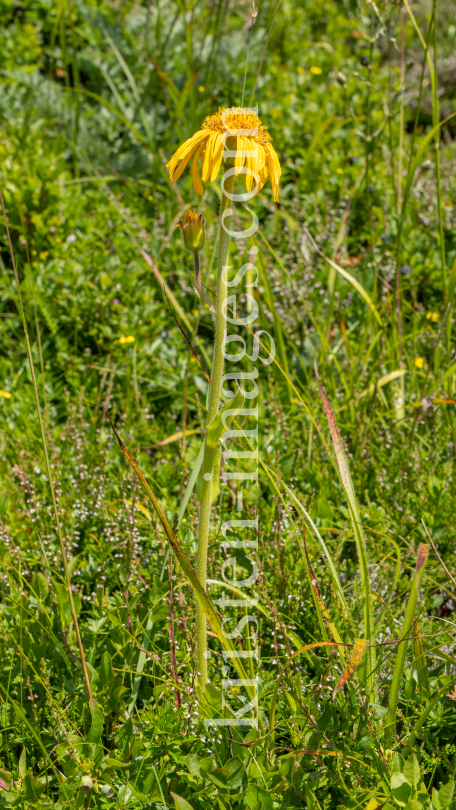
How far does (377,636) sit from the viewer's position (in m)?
Answer: 1.64

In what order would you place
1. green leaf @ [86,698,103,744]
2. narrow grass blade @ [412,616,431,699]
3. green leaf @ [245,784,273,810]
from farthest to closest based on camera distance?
1. narrow grass blade @ [412,616,431,699]
2. green leaf @ [86,698,103,744]
3. green leaf @ [245,784,273,810]

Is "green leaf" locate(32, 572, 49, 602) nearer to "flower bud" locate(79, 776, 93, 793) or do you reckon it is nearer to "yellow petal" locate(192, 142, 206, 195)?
"flower bud" locate(79, 776, 93, 793)

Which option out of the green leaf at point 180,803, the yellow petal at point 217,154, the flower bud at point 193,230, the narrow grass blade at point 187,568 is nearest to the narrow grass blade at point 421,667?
the narrow grass blade at point 187,568

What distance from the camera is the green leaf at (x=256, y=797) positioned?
1.27 meters

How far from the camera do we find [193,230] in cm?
130

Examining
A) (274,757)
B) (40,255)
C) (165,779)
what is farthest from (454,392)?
(40,255)

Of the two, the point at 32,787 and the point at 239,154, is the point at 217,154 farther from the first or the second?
the point at 32,787

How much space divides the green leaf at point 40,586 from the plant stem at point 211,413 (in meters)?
0.53

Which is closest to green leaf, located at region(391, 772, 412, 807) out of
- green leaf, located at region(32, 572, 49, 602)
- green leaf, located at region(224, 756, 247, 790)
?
green leaf, located at region(224, 756, 247, 790)

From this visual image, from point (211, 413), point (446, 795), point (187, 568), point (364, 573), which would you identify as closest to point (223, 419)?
point (211, 413)

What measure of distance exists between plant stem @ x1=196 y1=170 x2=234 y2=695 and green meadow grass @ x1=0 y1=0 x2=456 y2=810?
9 cm

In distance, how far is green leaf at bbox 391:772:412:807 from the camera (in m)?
1.29

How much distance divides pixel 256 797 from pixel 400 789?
0.96 feet

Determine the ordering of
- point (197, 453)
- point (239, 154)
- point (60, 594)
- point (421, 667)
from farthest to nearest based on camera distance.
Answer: point (197, 453)
point (60, 594)
point (421, 667)
point (239, 154)
